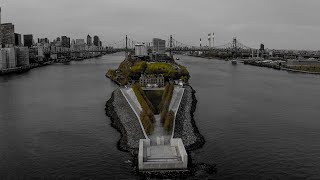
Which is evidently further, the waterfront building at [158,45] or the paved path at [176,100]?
the waterfront building at [158,45]

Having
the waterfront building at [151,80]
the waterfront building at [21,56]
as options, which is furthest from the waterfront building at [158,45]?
the waterfront building at [151,80]

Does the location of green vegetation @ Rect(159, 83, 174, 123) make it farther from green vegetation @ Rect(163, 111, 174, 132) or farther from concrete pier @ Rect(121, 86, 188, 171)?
concrete pier @ Rect(121, 86, 188, 171)

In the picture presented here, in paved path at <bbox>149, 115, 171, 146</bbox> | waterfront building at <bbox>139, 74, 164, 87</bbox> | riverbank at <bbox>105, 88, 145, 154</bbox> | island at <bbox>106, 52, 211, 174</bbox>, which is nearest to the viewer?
island at <bbox>106, 52, 211, 174</bbox>

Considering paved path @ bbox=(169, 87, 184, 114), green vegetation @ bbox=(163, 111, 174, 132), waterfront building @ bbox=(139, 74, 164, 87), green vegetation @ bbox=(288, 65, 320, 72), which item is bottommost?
green vegetation @ bbox=(163, 111, 174, 132)

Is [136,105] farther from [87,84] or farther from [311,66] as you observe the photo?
[311,66]

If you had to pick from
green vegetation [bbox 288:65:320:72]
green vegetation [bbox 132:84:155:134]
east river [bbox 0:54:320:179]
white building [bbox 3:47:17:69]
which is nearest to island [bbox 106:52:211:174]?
green vegetation [bbox 132:84:155:134]

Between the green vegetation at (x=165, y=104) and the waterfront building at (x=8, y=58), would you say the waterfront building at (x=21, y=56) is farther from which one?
the green vegetation at (x=165, y=104)
